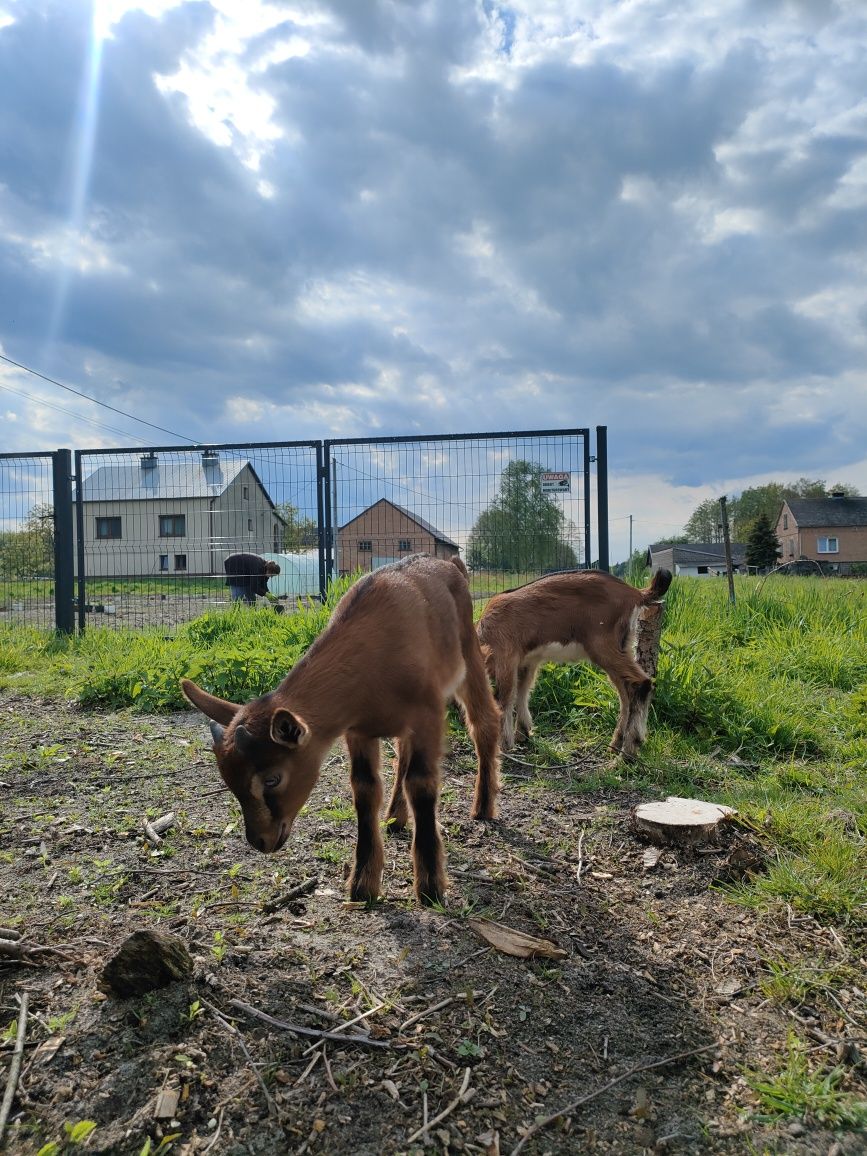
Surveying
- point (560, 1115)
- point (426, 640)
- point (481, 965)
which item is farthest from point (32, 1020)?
point (426, 640)

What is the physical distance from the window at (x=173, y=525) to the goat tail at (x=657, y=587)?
7786 millimetres

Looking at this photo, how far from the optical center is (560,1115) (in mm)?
2047

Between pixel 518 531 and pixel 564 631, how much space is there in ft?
14.0

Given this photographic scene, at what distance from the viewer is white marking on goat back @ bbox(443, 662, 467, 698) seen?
12.6 feet

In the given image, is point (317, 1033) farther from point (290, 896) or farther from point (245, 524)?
point (245, 524)

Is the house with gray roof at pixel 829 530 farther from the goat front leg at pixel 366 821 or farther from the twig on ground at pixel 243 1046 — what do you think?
the twig on ground at pixel 243 1046

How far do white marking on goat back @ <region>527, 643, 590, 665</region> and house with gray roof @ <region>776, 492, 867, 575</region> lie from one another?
67112 mm

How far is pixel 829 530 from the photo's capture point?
A: 6825 cm

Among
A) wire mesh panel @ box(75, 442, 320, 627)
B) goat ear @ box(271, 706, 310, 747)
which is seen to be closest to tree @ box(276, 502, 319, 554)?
wire mesh panel @ box(75, 442, 320, 627)

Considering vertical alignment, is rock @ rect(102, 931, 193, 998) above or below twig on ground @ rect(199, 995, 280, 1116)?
above

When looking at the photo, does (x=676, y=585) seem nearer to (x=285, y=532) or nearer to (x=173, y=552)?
(x=285, y=532)

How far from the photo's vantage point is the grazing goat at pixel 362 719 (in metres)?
2.70

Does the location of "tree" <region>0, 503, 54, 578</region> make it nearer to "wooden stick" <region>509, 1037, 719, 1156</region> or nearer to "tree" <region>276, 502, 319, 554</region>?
"tree" <region>276, 502, 319, 554</region>

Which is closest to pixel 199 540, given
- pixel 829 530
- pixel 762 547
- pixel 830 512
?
pixel 762 547
